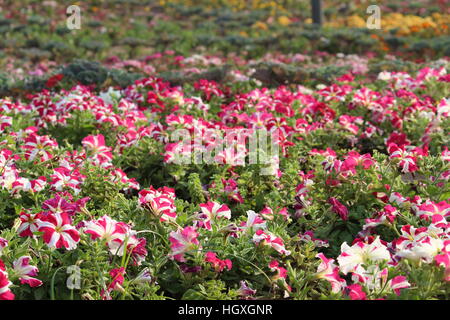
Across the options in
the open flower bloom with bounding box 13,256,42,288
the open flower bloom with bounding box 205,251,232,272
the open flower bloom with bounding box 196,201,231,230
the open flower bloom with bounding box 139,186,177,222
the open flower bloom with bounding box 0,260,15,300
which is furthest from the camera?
the open flower bloom with bounding box 196,201,231,230

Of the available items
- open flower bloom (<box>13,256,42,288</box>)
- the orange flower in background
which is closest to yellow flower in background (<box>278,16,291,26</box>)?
the orange flower in background

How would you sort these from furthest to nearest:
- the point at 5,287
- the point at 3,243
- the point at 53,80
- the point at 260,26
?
1. the point at 260,26
2. the point at 53,80
3. the point at 3,243
4. the point at 5,287

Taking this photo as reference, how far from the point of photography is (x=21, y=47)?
35.2 ft

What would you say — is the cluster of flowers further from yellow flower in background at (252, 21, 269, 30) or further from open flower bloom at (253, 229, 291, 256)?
yellow flower in background at (252, 21, 269, 30)

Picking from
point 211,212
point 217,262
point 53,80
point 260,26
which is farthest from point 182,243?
point 260,26

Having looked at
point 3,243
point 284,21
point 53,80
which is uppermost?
point 284,21

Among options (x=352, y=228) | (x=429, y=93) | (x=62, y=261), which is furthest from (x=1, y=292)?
(x=429, y=93)

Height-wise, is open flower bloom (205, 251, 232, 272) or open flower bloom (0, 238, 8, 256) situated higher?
open flower bloom (0, 238, 8, 256)

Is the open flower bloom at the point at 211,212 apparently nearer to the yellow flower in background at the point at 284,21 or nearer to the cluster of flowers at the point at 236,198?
the cluster of flowers at the point at 236,198

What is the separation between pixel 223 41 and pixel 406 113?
7132 mm

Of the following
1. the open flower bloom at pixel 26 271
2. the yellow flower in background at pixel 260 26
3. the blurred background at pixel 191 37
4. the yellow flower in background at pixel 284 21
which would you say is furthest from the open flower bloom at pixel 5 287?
the yellow flower in background at pixel 284 21

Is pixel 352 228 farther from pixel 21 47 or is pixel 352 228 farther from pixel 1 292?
pixel 21 47

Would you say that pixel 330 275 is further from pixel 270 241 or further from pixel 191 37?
pixel 191 37

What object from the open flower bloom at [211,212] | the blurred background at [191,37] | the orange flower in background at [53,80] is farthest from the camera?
the blurred background at [191,37]
